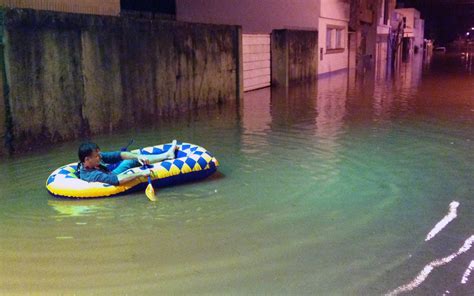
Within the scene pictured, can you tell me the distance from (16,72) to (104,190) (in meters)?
3.11

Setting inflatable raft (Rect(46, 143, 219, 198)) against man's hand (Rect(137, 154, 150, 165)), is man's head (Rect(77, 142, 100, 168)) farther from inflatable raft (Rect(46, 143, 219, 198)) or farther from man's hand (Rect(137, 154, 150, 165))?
man's hand (Rect(137, 154, 150, 165))

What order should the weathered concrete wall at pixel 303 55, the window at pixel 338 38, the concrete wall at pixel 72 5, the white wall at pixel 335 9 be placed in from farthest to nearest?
the window at pixel 338 38
the white wall at pixel 335 9
the weathered concrete wall at pixel 303 55
the concrete wall at pixel 72 5

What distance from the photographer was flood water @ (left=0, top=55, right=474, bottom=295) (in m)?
3.56

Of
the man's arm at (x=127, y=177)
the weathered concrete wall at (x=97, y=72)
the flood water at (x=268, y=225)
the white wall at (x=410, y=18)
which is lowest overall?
the flood water at (x=268, y=225)

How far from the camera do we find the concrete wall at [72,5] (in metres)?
8.67

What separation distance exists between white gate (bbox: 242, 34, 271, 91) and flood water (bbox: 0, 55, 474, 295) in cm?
777

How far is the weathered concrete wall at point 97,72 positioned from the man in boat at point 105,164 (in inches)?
88.6

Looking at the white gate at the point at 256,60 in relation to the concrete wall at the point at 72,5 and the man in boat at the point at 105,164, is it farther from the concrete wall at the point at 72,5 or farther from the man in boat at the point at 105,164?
the man in boat at the point at 105,164

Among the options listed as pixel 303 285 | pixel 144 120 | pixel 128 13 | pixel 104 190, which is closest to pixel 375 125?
pixel 144 120

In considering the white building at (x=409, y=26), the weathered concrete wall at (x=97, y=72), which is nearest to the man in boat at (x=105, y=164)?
the weathered concrete wall at (x=97, y=72)

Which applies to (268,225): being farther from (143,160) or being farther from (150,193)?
(143,160)

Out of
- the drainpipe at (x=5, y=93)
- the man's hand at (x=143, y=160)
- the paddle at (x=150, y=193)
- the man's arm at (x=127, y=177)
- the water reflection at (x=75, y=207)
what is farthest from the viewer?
the drainpipe at (x=5, y=93)

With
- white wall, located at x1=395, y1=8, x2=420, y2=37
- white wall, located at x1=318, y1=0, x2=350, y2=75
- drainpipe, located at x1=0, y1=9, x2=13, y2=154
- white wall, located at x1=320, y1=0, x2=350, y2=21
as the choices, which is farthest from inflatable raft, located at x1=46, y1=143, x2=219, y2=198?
white wall, located at x1=395, y1=8, x2=420, y2=37

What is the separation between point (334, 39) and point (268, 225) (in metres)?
21.9
